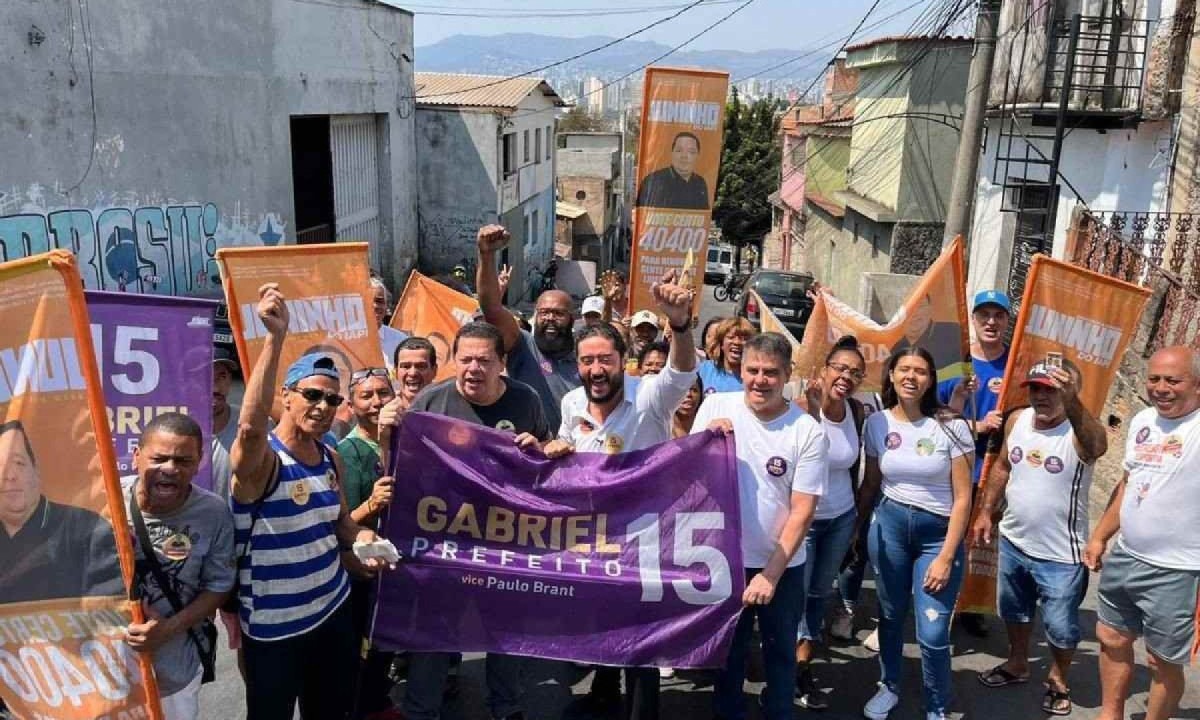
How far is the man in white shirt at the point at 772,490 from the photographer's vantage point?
3.88 meters

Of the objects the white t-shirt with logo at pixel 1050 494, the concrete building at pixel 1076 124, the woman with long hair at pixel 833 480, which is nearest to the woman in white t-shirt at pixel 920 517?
the woman with long hair at pixel 833 480

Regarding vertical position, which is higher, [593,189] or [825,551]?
[593,189]

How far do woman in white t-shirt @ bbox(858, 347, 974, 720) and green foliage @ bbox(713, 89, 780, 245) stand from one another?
37.3m

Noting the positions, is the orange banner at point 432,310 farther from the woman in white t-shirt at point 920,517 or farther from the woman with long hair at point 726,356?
the woman in white t-shirt at point 920,517

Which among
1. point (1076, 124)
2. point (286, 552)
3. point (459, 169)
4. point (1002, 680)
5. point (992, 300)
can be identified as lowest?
point (1002, 680)

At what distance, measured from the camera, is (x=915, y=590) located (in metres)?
4.38

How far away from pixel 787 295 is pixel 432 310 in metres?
13.8

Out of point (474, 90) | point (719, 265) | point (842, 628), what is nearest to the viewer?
point (842, 628)

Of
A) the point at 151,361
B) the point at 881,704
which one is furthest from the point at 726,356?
the point at 151,361

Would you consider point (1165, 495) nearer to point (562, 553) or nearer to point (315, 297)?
point (562, 553)

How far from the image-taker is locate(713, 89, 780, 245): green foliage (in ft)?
135

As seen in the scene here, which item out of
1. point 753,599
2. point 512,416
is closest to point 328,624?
point 512,416

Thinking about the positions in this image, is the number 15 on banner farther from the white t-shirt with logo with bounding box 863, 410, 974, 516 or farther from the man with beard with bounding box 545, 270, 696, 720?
the white t-shirt with logo with bounding box 863, 410, 974, 516

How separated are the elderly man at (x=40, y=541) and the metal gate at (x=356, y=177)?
17.0 meters
